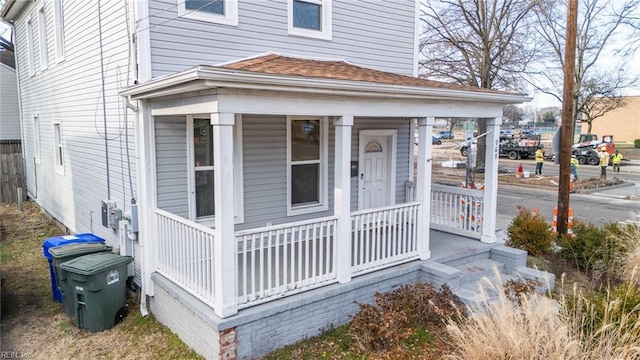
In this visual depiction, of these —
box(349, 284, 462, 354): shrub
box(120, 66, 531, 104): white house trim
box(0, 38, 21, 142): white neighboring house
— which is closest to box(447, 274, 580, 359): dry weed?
box(349, 284, 462, 354): shrub

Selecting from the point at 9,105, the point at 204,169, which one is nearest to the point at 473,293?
the point at 204,169

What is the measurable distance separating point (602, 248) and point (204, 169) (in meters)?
7.36

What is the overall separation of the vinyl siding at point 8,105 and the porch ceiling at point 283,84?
46.1ft

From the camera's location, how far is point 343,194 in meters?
6.08

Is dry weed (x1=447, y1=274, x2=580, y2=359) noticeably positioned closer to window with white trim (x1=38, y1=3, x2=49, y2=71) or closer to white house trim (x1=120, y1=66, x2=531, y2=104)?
white house trim (x1=120, y1=66, x2=531, y2=104)

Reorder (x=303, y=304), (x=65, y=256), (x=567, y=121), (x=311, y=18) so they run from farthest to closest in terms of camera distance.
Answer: (x=567, y=121), (x=311, y=18), (x=65, y=256), (x=303, y=304)

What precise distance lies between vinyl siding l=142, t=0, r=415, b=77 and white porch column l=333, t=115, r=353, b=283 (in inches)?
95.7

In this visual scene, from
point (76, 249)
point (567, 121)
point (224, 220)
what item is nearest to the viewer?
point (224, 220)

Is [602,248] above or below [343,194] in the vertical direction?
below

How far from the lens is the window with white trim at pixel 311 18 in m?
7.95

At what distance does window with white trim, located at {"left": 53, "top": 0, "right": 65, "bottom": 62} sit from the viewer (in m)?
9.52

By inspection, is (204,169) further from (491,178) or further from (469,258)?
(491,178)

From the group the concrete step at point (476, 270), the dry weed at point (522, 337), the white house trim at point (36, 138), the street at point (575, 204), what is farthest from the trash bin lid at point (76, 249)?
the street at point (575, 204)

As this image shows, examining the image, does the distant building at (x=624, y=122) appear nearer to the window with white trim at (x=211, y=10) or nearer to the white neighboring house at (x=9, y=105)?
the window with white trim at (x=211, y=10)
